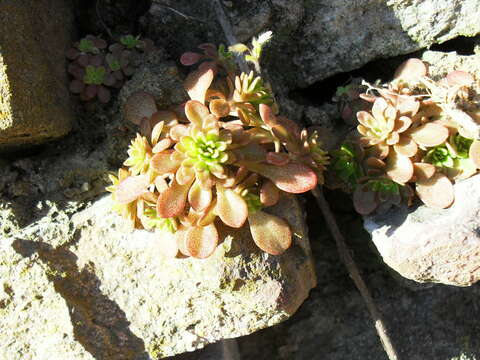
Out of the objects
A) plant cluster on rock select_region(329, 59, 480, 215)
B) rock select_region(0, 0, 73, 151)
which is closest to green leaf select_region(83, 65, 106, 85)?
rock select_region(0, 0, 73, 151)

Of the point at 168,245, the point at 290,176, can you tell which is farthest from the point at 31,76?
the point at 290,176

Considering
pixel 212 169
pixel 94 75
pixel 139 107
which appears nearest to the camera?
pixel 212 169

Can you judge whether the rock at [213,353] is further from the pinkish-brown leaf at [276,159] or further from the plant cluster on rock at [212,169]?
the pinkish-brown leaf at [276,159]

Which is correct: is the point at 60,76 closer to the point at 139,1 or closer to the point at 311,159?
the point at 139,1

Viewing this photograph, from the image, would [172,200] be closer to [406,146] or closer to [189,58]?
[189,58]

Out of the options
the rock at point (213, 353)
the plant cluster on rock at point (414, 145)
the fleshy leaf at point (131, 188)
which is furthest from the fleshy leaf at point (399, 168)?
the rock at point (213, 353)

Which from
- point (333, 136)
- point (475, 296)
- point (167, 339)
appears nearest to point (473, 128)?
point (333, 136)
